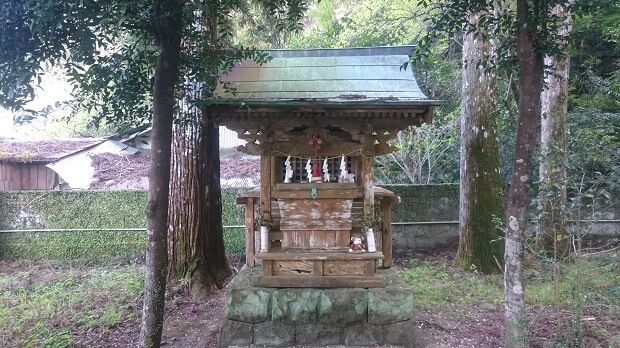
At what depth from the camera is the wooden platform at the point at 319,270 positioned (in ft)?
16.2

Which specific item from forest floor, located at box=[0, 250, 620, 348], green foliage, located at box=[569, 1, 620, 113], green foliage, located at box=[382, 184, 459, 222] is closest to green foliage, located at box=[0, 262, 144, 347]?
forest floor, located at box=[0, 250, 620, 348]

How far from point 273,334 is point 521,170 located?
132 inches

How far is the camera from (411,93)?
5.12 meters

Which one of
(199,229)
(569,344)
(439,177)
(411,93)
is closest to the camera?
(569,344)

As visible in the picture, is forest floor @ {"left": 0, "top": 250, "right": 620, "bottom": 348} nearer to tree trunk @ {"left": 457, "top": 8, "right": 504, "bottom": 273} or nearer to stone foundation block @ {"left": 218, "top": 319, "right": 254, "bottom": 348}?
stone foundation block @ {"left": 218, "top": 319, "right": 254, "bottom": 348}

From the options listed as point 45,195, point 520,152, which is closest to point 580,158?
point 520,152

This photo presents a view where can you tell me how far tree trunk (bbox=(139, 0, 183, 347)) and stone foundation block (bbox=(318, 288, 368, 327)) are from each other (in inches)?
75.6

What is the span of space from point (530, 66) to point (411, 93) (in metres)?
1.48

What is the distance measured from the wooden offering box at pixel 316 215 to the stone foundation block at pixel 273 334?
955mm

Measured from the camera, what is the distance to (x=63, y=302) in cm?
622

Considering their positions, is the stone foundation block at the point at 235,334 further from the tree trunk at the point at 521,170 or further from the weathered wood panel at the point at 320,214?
the tree trunk at the point at 521,170

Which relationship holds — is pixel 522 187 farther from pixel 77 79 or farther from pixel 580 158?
pixel 77 79

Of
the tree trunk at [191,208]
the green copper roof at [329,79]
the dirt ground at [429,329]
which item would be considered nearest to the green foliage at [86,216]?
the tree trunk at [191,208]

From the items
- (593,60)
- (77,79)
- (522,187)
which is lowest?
(522,187)
